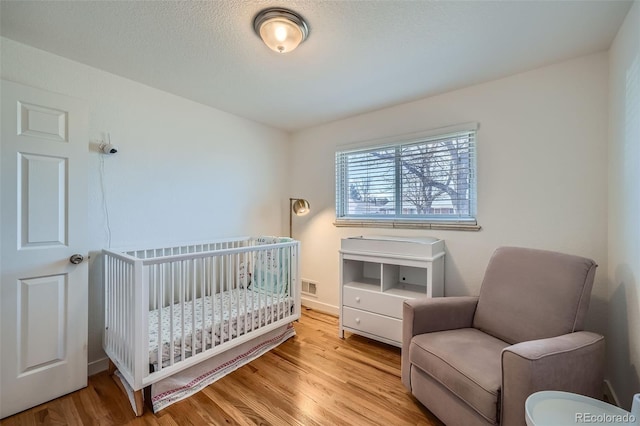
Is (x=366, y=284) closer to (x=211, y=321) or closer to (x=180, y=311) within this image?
(x=211, y=321)

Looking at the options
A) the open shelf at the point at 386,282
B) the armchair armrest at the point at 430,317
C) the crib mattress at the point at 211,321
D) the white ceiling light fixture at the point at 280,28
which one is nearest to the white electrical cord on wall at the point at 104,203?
the crib mattress at the point at 211,321

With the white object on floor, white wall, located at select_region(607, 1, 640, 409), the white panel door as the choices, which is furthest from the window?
the white panel door

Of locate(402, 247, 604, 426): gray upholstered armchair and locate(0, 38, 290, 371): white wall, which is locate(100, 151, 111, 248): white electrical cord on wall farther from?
locate(402, 247, 604, 426): gray upholstered armchair

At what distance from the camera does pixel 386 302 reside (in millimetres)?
2338

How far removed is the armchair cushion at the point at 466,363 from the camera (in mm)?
1246

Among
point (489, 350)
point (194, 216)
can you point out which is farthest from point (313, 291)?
point (489, 350)

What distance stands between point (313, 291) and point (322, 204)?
43.9 inches

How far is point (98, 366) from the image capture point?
204 cm

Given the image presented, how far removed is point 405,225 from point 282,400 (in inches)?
72.2

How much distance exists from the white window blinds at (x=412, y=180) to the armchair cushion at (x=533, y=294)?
651 millimetres

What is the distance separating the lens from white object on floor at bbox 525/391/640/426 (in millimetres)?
966

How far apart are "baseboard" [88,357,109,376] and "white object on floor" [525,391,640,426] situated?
270 centimetres

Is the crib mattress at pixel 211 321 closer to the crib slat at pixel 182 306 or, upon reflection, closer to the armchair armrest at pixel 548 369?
the crib slat at pixel 182 306

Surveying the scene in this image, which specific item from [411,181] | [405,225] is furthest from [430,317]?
[411,181]
